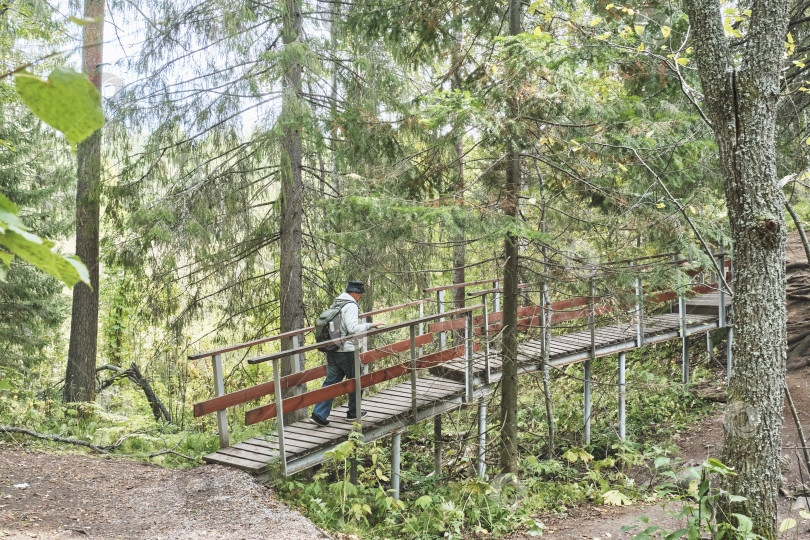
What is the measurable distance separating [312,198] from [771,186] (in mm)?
7160

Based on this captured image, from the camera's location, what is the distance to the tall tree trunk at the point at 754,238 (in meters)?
4.61

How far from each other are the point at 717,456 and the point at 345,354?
17.7 feet

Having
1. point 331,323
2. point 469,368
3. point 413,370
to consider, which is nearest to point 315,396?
point 331,323

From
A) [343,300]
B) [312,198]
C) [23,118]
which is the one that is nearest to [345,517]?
[343,300]

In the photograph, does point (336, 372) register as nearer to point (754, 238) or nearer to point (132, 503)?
point (132, 503)

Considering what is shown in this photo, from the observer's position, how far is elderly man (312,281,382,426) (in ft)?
23.4

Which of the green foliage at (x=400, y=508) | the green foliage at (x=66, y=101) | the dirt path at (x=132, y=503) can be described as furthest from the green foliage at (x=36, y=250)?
the green foliage at (x=400, y=508)

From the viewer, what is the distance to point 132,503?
18.0 feet

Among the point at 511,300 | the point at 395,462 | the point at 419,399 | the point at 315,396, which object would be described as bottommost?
the point at 395,462

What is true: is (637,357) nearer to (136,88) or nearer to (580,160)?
(580,160)

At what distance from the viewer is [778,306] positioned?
4.67 metres

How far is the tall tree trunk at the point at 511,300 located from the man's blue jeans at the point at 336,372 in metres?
1.98

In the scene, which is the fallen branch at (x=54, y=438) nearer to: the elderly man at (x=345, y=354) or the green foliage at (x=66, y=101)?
the elderly man at (x=345, y=354)

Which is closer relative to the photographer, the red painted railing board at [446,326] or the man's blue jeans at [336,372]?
the man's blue jeans at [336,372]
